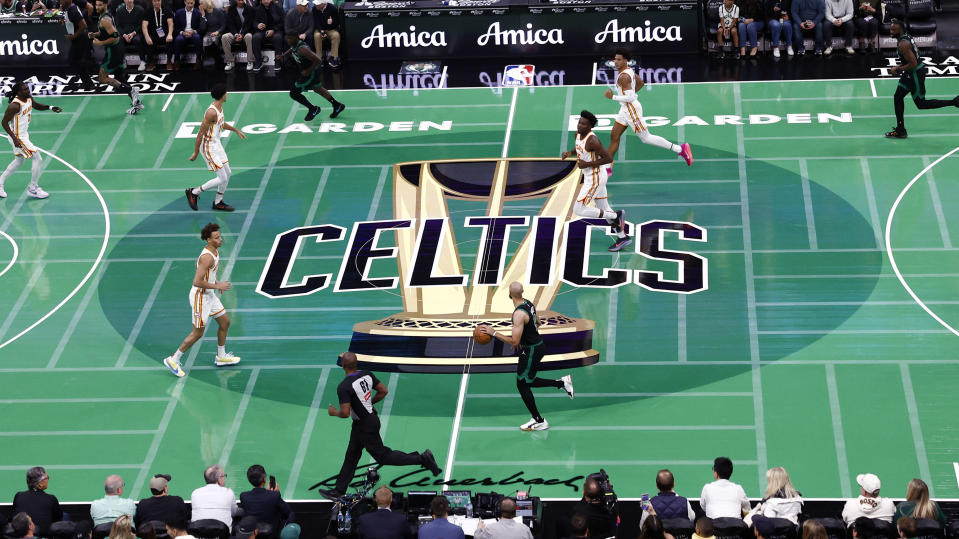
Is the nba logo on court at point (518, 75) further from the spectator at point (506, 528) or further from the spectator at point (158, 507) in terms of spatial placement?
the spectator at point (506, 528)

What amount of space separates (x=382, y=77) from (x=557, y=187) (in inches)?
268

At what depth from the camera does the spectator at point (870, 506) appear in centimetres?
1424

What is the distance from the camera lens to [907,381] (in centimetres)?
1844

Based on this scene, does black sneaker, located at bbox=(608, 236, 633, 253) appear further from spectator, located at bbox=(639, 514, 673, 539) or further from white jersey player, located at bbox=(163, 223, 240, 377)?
spectator, located at bbox=(639, 514, 673, 539)

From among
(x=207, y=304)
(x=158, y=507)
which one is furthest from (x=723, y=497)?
(x=207, y=304)

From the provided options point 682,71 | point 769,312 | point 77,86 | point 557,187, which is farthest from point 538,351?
point 77,86

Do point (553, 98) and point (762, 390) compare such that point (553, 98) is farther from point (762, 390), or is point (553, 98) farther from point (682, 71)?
point (762, 390)

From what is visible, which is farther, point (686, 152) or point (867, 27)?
point (867, 27)

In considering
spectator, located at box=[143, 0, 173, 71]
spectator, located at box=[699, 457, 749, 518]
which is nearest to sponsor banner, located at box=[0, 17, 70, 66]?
spectator, located at box=[143, 0, 173, 71]

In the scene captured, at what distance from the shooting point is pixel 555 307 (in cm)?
2064

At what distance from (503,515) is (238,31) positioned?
18634 millimetres

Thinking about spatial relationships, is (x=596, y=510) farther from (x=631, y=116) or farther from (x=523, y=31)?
(x=523, y=31)

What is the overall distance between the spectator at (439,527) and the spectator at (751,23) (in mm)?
17625

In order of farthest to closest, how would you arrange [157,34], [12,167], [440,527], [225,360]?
[157,34], [12,167], [225,360], [440,527]
